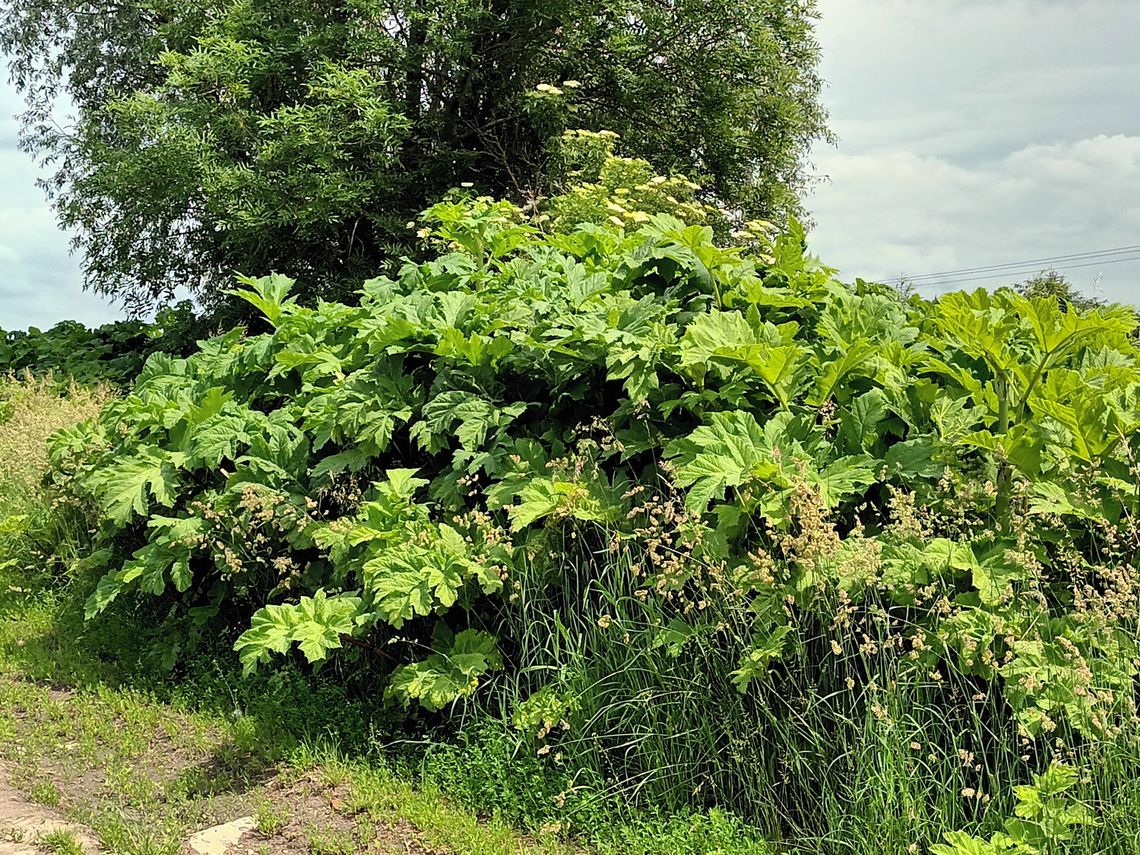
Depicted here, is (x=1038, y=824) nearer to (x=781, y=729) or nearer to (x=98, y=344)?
(x=781, y=729)

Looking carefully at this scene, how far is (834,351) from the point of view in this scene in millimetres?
4285

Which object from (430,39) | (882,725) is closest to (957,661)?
(882,725)

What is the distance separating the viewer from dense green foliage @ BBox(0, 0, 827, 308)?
1346 cm

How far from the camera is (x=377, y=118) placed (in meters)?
13.2

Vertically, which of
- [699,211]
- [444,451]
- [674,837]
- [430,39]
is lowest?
[674,837]

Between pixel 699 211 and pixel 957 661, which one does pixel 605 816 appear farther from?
pixel 699 211

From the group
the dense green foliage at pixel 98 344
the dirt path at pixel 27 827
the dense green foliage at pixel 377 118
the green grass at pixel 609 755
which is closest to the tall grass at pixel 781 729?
the green grass at pixel 609 755

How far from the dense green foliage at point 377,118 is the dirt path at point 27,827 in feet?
32.7

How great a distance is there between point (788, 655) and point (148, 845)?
8.02 feet

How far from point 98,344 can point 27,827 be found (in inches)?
464

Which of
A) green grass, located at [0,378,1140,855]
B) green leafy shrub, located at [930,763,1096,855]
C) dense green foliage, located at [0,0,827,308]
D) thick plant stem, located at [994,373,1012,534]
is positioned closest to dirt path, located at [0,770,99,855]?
green grass, located at [0,378,1140,855]

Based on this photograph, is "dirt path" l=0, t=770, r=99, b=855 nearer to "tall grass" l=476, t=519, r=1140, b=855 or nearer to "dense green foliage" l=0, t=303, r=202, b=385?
"tall grass" l=476, t=519, r=1140, b=855

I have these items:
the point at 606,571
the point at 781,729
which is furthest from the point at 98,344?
the point at 781,729

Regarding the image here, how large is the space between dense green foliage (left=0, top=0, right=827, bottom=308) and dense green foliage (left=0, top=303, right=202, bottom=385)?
45.8 inches
